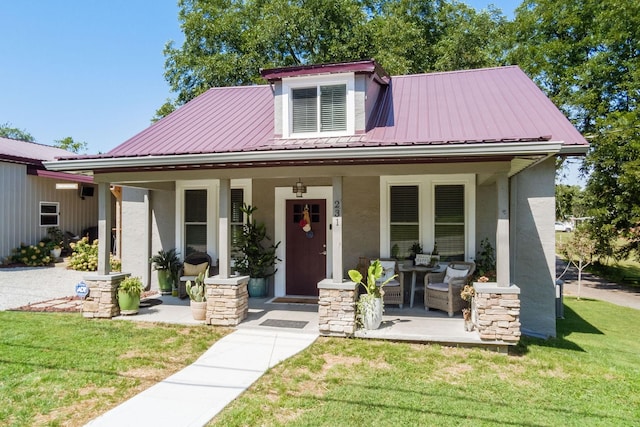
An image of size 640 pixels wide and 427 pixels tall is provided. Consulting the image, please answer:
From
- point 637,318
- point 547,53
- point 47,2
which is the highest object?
point 547,53

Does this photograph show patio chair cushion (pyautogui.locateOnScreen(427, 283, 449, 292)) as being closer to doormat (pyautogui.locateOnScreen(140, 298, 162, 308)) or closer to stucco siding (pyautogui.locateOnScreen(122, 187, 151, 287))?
doormat (pyautogui.locateOnScreen(140, 298, 162, 308))

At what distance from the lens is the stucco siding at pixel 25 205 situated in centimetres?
1389

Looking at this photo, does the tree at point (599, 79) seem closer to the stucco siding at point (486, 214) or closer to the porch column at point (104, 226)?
the stucco siding at point (486, 214)

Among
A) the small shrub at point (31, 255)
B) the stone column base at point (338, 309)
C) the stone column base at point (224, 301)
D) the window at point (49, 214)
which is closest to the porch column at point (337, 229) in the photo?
the stone column base at point (338, 309)

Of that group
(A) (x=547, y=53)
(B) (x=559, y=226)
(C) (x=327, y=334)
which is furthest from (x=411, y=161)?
(B) (x=559, y=226)

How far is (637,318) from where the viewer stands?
31.8ft

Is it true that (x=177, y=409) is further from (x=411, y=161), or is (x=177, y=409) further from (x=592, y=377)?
(x=592, y=377)

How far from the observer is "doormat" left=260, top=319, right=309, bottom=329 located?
6.73 metres

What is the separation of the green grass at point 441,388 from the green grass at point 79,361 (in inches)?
55.4

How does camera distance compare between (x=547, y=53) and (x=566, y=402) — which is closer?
(x=566, y=402)

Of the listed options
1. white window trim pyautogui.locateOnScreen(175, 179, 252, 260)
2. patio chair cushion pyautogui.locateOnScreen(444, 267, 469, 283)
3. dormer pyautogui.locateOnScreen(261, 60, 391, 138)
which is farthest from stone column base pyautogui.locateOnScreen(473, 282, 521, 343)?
white window trim pyautogui.locateOnScreen(175, 179, 252, 260)

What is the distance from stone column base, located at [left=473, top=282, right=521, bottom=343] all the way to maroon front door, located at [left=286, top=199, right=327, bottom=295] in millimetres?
3780

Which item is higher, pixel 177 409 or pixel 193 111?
pixel 193 111

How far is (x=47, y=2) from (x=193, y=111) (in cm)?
419
